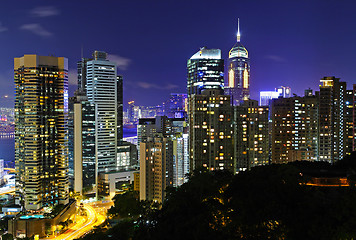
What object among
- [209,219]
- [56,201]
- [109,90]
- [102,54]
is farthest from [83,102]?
[209,219]

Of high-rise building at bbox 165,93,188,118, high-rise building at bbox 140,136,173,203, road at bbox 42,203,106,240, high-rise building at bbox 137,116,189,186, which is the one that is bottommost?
road at bbox 42,203,106,240

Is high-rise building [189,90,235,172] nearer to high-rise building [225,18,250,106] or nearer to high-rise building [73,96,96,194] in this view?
high-rise building [73,96,96,194]

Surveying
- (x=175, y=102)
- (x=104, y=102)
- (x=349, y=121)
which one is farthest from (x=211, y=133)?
(x=175, y=102)

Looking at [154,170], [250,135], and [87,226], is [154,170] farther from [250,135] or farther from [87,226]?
[250,135]

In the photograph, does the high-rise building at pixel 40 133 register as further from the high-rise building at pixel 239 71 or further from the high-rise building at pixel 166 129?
the high-rise building at pixel 239 71

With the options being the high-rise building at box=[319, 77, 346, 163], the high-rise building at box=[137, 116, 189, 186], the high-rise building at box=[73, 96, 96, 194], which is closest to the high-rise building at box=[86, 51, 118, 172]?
the high-rise building at box=[73, 96, 96, 194]

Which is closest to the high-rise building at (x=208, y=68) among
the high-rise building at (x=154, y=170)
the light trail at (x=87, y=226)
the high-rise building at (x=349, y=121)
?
the high-rise building at (x=349, y=121)

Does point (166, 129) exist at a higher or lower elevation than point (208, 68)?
lower
